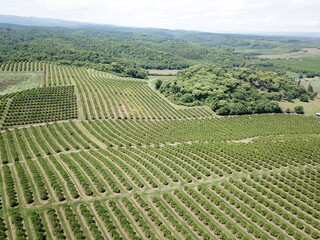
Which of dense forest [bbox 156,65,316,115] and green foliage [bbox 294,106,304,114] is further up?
dense forest [bbox 156,65,316,115]

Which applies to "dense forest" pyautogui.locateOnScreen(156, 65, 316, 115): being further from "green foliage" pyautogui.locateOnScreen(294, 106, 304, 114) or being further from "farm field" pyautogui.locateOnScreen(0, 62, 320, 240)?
"farm field" pyautogui.locateOnScreen(0, 62, 320, 240)

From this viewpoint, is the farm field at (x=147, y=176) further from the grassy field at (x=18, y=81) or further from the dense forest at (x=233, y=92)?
the grassy field at (x=18, y=81)

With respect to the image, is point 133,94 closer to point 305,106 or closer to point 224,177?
point 224,177

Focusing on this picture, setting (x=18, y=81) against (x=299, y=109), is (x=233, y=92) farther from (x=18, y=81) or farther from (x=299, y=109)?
(x=18, y=81)

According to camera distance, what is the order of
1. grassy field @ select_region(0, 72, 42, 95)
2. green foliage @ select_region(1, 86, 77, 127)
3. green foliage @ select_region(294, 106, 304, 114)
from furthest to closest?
green foliage @ select_region(294, 106, 304, 114), grassy field @ select_region(0, 72, 42, 95), green foliage @ select_region(1, 86, 77, 127)

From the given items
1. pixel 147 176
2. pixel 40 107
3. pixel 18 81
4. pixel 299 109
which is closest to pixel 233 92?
pixel 299 109

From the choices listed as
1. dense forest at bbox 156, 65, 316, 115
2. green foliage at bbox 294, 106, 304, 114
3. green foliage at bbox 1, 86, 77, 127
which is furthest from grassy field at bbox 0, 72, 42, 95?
green foliage at bbox 294, 106, 304, 114

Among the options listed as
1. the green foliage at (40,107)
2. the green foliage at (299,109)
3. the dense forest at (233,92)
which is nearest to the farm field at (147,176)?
the green foliage at (40,107)
